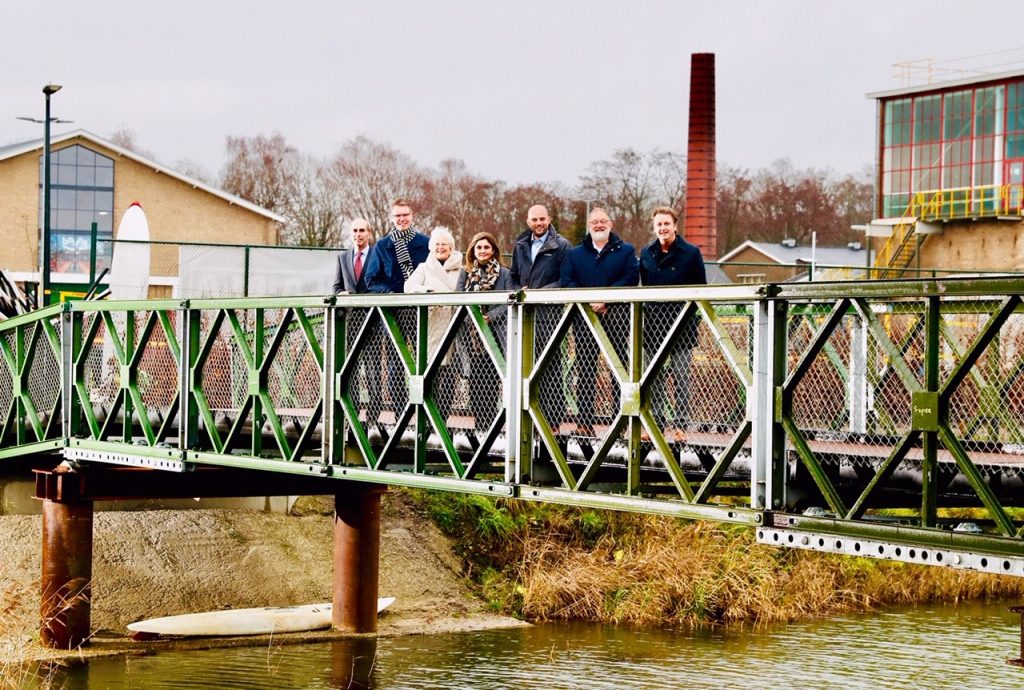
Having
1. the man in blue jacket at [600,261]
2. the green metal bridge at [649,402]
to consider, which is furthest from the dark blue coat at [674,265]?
the green metal bridge at [649,402]

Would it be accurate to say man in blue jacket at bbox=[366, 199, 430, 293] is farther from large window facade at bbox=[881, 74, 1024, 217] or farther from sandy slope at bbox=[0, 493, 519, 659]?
large window facade at bbox=[881, 74, 1024, 217]

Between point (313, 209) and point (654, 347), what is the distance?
57.7 m

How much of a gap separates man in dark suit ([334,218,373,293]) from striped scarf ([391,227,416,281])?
591 millimetres

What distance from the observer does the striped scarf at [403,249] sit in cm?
1378

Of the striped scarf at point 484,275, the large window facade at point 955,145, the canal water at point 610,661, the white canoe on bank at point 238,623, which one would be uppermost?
the large window facade at point 955,145

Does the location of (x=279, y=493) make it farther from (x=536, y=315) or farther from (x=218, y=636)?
(x=536, y=315)

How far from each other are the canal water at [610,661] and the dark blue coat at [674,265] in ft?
18.9

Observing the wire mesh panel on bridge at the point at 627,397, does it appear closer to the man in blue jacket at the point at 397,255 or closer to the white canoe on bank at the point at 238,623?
the man in blue jacket at the point at 397,255

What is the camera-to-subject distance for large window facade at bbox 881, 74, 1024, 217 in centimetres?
4409

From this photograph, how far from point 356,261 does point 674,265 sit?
427 cm

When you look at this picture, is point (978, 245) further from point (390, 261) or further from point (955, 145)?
point (390, 261)

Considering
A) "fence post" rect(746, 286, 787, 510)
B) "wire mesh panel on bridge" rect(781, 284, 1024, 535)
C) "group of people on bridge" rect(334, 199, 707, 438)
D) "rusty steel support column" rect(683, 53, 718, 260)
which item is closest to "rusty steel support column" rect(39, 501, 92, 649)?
"group of people on bridge" rect(334, 199, 707, 438)

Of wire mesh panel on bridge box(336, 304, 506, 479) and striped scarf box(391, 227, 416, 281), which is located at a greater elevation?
striped scarf box(391, 227, 416, 281)

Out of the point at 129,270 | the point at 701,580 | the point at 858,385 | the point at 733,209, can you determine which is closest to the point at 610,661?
the point at 701,580
